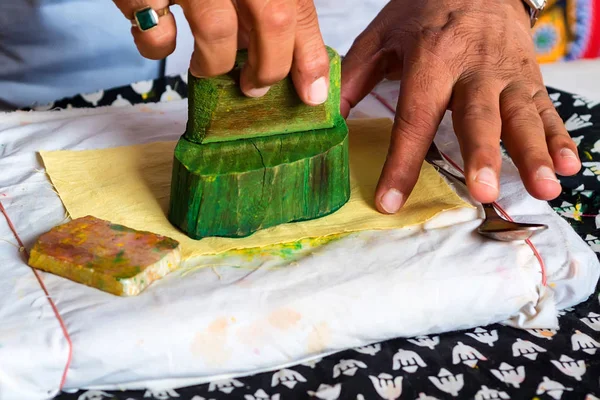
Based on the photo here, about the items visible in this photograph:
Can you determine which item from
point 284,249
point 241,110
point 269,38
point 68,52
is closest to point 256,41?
point 269,38

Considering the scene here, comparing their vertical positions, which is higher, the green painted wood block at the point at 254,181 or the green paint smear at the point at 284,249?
the green painted wood block at the point at 254,181

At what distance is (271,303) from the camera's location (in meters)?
0.86

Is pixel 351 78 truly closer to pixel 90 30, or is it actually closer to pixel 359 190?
pixel 359 190

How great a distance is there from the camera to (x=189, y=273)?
906mm

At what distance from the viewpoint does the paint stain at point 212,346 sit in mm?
821

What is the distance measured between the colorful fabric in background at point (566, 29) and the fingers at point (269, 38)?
121 cm

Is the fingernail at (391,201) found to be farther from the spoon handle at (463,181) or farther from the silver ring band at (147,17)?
the silver ring band at (147,17)

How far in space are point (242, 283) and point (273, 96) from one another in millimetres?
270

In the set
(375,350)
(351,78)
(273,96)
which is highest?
(273,96)

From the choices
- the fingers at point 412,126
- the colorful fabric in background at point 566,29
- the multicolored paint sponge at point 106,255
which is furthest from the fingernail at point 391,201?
the colorful fabric in background at point 566,29

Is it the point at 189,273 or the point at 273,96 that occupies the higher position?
the point at 273,96

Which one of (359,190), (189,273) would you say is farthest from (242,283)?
(359,190)

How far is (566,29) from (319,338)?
1407 millimetres

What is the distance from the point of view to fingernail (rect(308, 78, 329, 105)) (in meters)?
0.96
